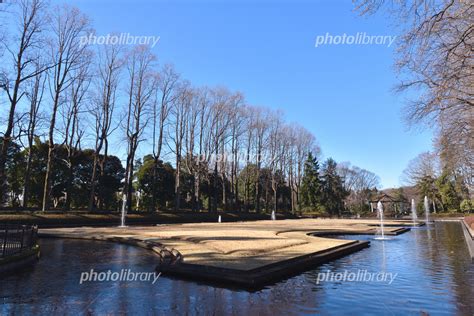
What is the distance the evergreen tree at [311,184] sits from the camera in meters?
72.9

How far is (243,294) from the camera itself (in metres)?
7.45

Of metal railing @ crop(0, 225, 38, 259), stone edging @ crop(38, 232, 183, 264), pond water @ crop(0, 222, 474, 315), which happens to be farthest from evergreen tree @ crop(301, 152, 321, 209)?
metal railing @ crop(0, 225, 38, 259)

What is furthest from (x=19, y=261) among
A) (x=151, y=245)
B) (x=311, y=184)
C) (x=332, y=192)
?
(x=332, y=192)

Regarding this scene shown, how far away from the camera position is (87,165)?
148 ft

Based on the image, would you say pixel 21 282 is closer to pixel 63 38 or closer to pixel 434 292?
pixel 434 292

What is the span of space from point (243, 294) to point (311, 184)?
2662 inches

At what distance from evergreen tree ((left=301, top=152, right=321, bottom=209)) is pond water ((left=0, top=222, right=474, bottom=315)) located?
6211 cm

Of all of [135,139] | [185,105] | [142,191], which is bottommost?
[142,191]

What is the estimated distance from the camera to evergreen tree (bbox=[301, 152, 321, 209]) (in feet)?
239

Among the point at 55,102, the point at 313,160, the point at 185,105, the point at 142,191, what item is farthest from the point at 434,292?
the point at 313,160

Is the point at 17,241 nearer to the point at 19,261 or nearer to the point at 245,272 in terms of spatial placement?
the point at 19,261

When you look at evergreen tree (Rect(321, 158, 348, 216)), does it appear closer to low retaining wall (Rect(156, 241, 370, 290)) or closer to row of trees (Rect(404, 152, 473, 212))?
row of trees (Rect(404, 152, 473, 212))

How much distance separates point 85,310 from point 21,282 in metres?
3.30

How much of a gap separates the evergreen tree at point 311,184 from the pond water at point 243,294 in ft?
204
